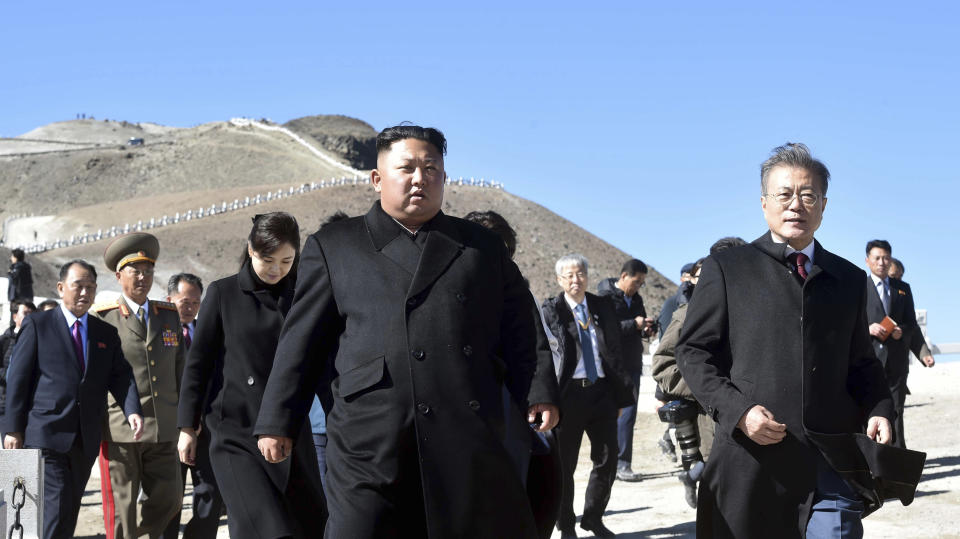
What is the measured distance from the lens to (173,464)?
25.2ft

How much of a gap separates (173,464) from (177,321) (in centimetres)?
99

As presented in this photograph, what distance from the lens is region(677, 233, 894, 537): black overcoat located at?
14.3 ft

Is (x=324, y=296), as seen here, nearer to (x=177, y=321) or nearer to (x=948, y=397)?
(x=177, y=321)

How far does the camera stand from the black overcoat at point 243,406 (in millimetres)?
5543

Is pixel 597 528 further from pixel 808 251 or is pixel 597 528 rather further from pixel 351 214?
pixel 351 214

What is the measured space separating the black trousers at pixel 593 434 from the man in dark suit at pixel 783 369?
400 cm

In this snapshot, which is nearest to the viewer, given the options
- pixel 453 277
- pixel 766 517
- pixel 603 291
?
pixel 453 277

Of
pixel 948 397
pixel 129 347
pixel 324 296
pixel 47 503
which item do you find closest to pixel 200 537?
pixel 47 503

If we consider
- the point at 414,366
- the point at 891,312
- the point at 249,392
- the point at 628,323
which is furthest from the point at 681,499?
the point at 414,366

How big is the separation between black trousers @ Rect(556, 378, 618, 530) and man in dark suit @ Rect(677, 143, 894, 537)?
13.1 ft

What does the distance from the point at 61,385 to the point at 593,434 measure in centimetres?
380

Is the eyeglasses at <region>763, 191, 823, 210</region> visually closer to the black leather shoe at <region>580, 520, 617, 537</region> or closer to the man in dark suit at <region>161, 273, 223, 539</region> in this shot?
the man in dark suit at <region>161, 273, 223, 539</region>

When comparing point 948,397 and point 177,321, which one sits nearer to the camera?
point 177,321

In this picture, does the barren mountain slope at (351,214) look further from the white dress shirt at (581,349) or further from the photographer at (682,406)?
the photographer at (682,406)
